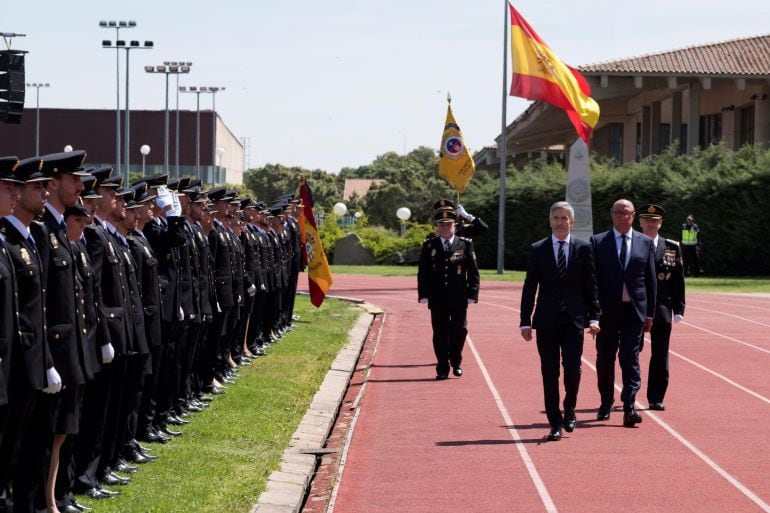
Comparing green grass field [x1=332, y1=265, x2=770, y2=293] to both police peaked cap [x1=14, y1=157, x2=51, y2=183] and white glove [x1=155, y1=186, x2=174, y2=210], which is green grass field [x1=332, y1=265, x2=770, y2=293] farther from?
police peaked cap [x1=14, y1=157, x2=51, y2=183]

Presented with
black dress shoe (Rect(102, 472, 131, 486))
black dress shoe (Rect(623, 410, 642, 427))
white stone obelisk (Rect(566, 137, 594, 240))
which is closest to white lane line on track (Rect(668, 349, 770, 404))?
black dress shoe (Rect(623, 410, 642, 427))

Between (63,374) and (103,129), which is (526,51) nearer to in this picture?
(63,374)

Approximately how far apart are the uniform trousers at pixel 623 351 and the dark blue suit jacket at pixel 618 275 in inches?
2.6

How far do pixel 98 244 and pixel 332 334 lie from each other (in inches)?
489

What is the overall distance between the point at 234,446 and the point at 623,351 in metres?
3.86

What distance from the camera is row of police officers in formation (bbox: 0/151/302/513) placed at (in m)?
7.04

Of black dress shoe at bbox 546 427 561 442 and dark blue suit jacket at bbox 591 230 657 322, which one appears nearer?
black dress shoe at bbox 546 427 561 442

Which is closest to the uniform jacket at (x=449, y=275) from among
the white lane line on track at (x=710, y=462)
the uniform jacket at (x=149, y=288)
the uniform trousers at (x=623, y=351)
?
the white lane line on track at (x=710, y=462)

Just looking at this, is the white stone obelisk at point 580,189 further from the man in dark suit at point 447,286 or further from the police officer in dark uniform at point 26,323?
the police officer in dark uniform at point 26,323

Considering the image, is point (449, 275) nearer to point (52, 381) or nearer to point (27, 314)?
point (52, 381)

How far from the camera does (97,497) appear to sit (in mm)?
8609

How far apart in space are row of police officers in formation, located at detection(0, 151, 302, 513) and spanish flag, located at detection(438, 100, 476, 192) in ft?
54.8

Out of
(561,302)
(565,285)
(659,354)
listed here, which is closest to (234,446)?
(561,302)

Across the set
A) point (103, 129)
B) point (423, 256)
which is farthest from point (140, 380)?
point (103, 129)
